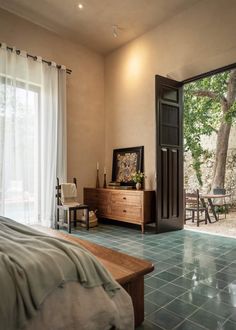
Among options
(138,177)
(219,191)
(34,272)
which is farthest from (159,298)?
(219,191)

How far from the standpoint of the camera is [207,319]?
1.74 meters

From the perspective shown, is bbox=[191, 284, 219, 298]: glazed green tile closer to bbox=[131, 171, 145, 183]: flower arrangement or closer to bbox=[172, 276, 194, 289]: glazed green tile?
A: bbox=[172, 276, 194, 289]: glazed green tile

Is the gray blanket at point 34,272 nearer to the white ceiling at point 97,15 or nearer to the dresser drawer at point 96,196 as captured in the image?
the dresser drawer at point 96,196

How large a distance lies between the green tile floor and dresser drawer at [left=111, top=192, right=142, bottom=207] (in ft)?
1.73

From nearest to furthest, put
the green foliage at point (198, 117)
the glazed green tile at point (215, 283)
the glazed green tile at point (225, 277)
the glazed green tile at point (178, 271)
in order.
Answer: the glazed green tile at point (215, 283) → the glazed green tile at point (225, 277) → the glazed green tile at point (178, 271) → the green foliage at point (198, 117)

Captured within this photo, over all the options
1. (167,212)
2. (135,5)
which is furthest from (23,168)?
(135,5)

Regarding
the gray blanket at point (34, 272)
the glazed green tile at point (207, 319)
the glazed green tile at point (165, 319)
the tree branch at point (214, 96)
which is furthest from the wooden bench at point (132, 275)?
the tree branch at point (214, 96)

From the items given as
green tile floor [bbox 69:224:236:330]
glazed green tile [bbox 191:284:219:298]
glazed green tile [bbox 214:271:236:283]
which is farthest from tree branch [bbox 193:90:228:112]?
glazed green tile [bbox 191:284:219:298]

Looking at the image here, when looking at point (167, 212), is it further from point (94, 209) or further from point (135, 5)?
point (135, 5)

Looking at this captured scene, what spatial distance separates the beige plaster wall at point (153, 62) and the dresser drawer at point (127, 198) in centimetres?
45

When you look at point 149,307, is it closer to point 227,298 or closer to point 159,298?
point 159,298

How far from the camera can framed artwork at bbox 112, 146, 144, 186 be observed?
4934 millimetres

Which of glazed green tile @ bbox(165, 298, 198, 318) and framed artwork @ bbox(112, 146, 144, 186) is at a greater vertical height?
framed artwork @ bbox(112, 146, 144, 186)

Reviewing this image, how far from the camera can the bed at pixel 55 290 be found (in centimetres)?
107
